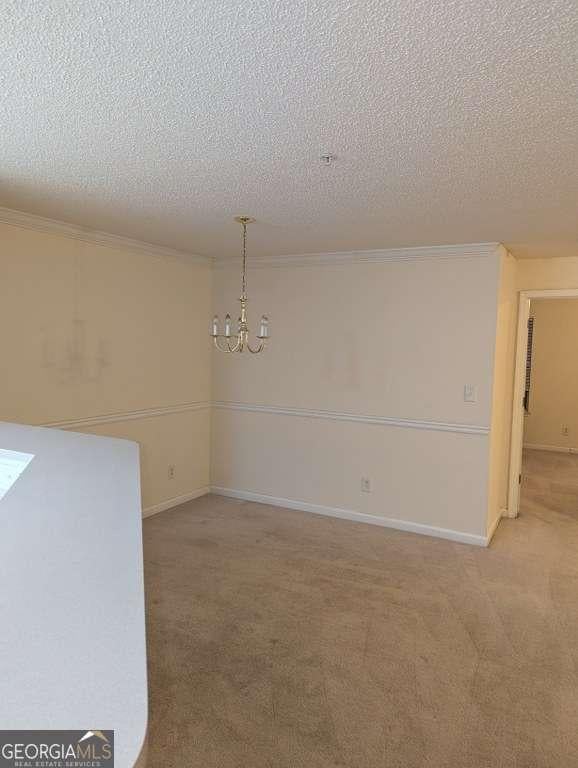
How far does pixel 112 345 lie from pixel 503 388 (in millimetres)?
3251

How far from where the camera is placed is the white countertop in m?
0.59

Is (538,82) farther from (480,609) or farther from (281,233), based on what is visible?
(480,609)

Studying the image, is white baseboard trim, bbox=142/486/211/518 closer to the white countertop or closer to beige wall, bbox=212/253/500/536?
beige wall, bbox=212/253/500/536

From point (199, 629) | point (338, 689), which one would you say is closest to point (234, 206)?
point (199, 629)

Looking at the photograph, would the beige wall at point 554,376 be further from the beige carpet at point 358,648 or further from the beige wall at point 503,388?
the beige carpet at point 358,648

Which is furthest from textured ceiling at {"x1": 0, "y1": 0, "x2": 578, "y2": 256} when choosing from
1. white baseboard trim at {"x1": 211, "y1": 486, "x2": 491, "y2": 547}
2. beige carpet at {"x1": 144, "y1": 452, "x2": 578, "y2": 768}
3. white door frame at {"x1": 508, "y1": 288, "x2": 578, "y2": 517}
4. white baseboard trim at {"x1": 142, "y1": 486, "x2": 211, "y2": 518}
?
white baseboard trim at {"x1": 142, "y1": 486, "x2": 211, "y2": 518}

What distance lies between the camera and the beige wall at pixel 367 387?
13.6 feet

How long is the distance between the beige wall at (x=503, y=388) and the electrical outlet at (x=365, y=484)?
38.7 inches

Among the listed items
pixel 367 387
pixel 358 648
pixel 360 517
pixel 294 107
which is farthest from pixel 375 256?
pixel 358 648

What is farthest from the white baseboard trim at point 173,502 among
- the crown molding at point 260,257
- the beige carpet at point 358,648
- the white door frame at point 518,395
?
the white door frame at point 518,395

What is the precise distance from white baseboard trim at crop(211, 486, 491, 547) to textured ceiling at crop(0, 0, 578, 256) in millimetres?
2411

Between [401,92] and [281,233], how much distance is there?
223 centimetres

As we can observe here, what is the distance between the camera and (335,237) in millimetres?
3920

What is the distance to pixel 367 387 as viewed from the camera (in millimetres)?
4590
